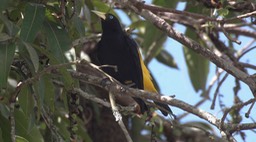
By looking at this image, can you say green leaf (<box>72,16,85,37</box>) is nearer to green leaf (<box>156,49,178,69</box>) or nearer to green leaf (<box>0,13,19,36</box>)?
green leaf (<box>0,13,19,36</box>)

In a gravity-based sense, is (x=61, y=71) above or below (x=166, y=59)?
above

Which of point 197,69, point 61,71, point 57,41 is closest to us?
point 61,71

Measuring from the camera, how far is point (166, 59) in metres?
6.44

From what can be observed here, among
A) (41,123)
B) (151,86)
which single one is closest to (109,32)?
(151,86)

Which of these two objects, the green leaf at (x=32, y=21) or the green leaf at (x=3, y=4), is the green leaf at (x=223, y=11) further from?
the green leaf at (x=3, y=4)

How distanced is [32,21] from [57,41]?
7.4 inches

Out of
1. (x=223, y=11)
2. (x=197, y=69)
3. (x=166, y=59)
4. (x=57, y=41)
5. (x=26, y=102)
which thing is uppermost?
(x=223, y=11)

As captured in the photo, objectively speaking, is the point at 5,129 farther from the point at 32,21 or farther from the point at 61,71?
the point at 32,21

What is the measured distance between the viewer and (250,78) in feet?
10.7

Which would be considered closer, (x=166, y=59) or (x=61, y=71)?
(x=61, y=71)

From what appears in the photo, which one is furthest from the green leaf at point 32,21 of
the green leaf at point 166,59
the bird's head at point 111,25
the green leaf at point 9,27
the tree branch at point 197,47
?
the green leaf at point 166,59

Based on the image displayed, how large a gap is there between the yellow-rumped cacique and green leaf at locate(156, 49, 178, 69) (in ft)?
3.57

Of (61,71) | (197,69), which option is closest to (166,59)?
(197,69)

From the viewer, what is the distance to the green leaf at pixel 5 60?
9.88 feet
